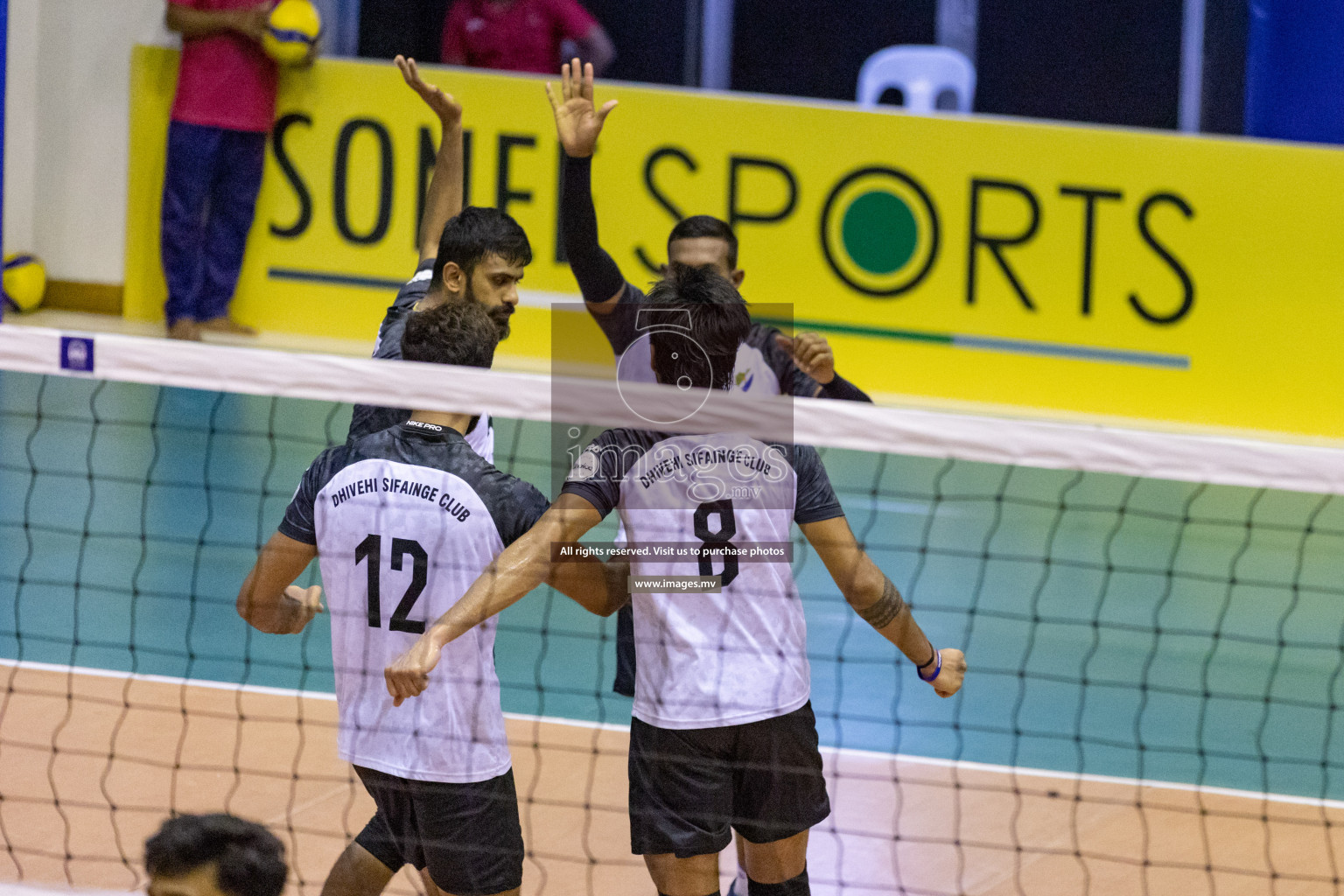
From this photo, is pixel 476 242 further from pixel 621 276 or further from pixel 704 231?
pixel 704 231

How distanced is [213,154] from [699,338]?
8.53m

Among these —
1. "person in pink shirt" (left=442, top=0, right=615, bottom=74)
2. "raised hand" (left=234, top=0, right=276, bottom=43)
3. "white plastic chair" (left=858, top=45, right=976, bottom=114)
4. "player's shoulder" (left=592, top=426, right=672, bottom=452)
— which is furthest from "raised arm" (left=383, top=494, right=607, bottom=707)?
"white plastic chair" (left=858, top=45, right=976, bottom=114)

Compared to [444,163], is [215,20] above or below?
above

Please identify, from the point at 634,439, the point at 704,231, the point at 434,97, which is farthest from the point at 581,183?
the point at 634,439

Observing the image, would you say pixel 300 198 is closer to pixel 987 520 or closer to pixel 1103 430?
pixel 987 520

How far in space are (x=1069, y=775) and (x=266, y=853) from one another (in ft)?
12.2

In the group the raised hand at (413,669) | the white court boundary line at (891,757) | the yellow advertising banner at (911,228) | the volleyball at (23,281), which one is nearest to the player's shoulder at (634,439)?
the raised hand at (413,669)

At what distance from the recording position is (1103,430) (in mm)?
3746

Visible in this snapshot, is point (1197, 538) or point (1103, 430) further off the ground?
point (1103, 430)

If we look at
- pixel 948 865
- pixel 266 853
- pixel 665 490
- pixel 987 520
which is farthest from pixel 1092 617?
pixel 266 853

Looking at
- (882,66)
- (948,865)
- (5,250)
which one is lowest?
(948,865)

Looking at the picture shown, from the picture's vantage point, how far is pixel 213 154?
11.3 m

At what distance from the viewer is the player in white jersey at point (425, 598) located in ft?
11.9

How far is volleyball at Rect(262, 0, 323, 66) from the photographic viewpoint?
36.5ft
